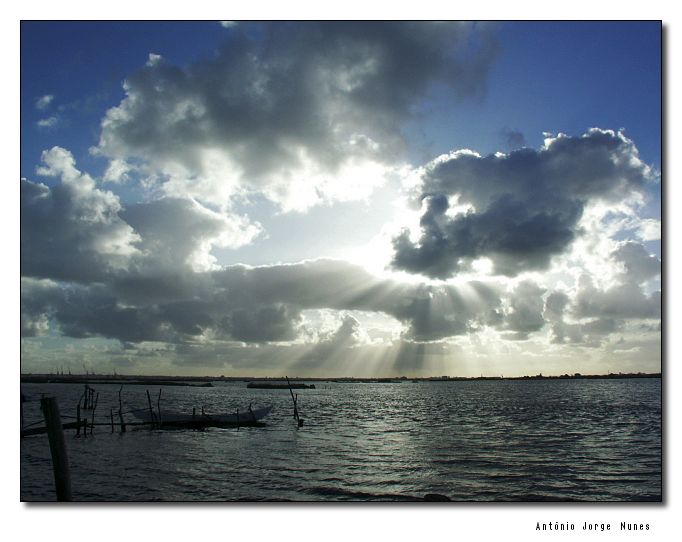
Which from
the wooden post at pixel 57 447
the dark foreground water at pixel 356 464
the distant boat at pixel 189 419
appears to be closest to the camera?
the wooden post at pixel 57 447

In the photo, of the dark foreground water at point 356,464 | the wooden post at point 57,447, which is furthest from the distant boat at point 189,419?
the wooden post at point 57,447

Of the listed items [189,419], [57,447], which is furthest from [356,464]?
[189,419]

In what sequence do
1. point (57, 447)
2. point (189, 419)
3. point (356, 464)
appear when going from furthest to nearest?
1. point (189, 419)
2. point (356, 464)
3. point (57, 447)

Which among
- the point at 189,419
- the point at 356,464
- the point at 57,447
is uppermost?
the point at 57,447

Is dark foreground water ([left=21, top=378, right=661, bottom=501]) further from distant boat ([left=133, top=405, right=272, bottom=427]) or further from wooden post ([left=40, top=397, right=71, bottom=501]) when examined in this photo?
wooden post ([left=40, top=397, right=71, bottom=501])

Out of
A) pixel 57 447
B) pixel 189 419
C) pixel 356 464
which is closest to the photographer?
pixel 57 447

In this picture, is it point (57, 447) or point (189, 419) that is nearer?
point (57, 447)

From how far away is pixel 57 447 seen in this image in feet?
36.5

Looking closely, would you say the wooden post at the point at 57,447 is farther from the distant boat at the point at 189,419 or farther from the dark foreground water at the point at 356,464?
the distant boat at the point at 189,419

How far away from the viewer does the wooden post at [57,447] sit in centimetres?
1103

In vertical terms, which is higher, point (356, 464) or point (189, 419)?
point (356, 464)

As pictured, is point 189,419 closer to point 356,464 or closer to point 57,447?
point 356,464

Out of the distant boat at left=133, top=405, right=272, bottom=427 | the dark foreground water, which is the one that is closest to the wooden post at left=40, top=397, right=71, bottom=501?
the dark foreground water
